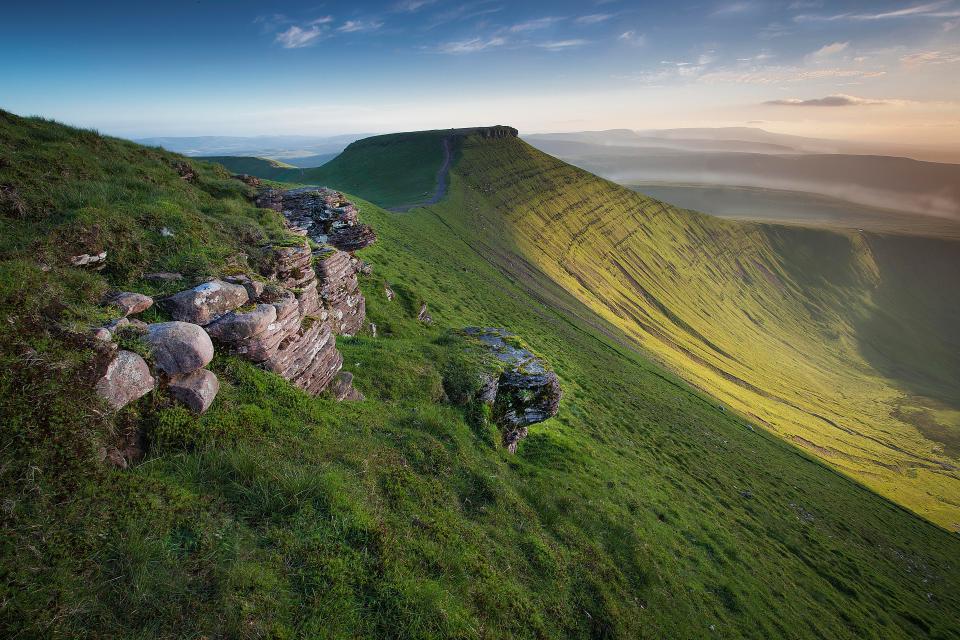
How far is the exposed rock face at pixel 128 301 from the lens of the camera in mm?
9523

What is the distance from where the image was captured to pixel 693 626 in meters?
14.5

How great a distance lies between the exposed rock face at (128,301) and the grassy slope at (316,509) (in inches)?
16.1

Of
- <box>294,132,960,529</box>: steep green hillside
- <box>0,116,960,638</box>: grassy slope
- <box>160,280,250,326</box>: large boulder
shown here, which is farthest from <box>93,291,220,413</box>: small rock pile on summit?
<box>294,132,960,529</box>: steep green hillside

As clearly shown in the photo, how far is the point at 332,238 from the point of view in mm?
29594

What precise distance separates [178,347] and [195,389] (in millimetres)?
1122

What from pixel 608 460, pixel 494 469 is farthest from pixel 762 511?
pixel 494 469

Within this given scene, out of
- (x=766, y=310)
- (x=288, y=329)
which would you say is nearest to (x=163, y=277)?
(x=288, y=329)

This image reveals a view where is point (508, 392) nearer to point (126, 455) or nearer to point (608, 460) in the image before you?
point (608, 460)

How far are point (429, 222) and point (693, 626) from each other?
67867 millimetres

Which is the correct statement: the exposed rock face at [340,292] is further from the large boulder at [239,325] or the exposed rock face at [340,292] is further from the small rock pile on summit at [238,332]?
the large boulder at [239,325]

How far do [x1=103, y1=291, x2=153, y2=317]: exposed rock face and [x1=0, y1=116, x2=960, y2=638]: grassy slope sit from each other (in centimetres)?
41

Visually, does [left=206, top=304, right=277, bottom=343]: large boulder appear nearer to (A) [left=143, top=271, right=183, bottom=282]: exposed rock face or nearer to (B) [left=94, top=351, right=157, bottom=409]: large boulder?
(B) [left=94, top=351, right=157, bottom=409]: large boulder

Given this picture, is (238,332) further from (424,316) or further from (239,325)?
(424,316)

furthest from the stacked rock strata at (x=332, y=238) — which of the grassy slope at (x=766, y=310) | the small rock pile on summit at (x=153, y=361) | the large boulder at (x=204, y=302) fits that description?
the grassy slope at (x=766, y=310)
